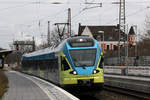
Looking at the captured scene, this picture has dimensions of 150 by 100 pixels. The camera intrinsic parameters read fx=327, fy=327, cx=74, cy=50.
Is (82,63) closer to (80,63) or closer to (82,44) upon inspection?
(80,63)

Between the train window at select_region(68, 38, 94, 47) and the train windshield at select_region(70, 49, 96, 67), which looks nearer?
the train windshield at select_region(70, 49, 96, 67)

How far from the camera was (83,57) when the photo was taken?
16.5m

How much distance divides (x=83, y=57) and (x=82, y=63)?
0.40 metres

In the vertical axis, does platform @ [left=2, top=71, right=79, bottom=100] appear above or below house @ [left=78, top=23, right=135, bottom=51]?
below

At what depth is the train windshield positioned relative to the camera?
16.3 metres

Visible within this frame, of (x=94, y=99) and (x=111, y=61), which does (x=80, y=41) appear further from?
(x=111, y=61)

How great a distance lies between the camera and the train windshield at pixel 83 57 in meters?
16.3

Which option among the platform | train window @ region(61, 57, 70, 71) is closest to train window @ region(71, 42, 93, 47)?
train window @ region(61, 57, 70, 71)

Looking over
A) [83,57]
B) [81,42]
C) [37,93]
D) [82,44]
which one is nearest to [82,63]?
[83,57]

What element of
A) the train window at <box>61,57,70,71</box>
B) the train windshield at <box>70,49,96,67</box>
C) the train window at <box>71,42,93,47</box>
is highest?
the train window at <box>71,42,93,47</box>

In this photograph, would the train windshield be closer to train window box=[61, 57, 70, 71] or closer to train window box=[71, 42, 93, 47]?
train window box=[71, 42, 93, 47]

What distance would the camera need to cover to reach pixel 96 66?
53.1ft

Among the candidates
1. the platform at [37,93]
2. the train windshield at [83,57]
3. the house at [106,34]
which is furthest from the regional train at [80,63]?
the house at [106,34]

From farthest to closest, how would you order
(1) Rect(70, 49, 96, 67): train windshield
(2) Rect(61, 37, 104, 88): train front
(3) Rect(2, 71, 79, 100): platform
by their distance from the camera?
(1) Rect(70, 49, 96, 67): train windshield < (2) Rect(61, 37, 104, 88): train front < (3) Rect(2, 71, 79, 100): platform
